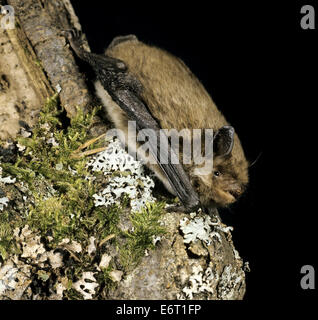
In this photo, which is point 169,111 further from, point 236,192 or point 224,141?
point 236,192

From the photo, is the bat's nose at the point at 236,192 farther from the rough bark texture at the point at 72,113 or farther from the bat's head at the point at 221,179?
the rough bark texture at the point at 72,113

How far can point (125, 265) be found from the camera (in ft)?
7.16

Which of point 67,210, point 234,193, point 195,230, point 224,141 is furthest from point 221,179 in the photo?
point 67,210

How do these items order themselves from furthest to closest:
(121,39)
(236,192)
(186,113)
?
(121,39) < (236,192) < (186,113)

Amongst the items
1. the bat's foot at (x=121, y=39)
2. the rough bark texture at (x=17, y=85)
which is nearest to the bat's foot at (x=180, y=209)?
the rough bark texture at (x=17, y=85)

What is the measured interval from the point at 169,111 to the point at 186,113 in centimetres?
15

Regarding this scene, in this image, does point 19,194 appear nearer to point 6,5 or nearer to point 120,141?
point 120,141

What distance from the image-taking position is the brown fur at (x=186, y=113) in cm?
294

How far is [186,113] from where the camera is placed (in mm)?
2934

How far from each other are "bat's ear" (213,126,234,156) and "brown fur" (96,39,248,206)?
119 mm

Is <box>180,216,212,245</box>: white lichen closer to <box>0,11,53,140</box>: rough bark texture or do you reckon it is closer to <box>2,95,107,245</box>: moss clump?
<box>2,95,107,245</box>: moss clump

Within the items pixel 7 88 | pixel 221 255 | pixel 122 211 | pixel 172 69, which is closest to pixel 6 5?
pixel 7 88

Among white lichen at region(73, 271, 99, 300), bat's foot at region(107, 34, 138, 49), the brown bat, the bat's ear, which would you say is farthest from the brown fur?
white lichen at region(73, 271, 99, 300)

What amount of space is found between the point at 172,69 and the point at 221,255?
179 centimetres
